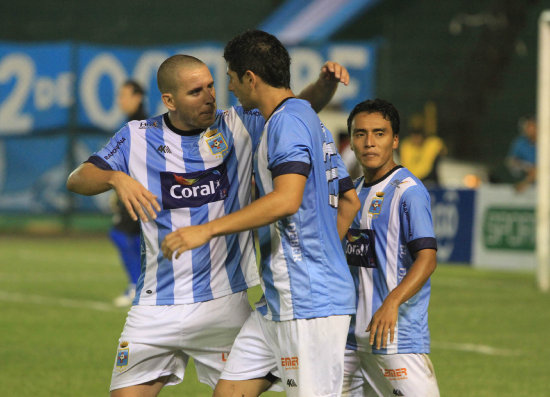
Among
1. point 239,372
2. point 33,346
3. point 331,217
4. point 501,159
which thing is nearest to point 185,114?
point 331,217

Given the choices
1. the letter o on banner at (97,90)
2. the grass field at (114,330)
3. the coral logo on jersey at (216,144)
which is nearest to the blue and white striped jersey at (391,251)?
the coral logo on jersey at (216,144)

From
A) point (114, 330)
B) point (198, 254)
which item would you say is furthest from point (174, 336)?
point (114, 330)

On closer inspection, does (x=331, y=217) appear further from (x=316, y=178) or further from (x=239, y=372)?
(x=239, y=372)

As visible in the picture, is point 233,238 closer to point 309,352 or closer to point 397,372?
point 309,352

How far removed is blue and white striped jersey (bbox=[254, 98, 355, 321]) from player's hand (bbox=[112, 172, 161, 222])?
47cm

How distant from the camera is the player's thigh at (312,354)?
4289 millimetres

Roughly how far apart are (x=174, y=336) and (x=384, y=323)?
3.22 ft

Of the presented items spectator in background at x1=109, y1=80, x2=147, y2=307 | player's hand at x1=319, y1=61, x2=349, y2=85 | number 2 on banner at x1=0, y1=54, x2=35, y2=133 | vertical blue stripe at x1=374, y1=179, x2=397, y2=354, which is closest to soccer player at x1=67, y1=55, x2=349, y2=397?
player's hand at x1=319, y1=61, x2=349, y2=85

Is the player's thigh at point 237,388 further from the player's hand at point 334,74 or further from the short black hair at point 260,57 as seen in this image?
the player's hand at point 334,74

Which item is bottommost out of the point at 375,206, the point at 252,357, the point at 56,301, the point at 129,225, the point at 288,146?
the point at 56,301

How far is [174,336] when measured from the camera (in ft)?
15.9

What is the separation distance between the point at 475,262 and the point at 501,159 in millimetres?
11551

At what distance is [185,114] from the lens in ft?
15.8

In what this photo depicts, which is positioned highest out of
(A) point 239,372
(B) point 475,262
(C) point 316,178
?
(C) point 316,178
